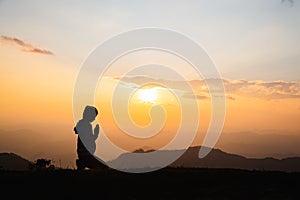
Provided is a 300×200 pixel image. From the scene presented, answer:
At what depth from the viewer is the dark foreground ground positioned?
1448 centimetres

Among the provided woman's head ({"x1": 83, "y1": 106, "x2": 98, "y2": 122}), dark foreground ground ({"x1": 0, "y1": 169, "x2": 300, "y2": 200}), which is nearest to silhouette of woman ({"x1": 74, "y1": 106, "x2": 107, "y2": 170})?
woman's head ({"x1": 83, "y1": 106, "x2": 98, "y2": 122})

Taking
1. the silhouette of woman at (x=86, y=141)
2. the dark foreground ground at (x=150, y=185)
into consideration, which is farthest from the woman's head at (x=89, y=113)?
the dark foreground ground at (x=150, y=185)

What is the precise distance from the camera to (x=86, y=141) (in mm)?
21609

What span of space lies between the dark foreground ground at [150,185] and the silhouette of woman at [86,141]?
3618 mm

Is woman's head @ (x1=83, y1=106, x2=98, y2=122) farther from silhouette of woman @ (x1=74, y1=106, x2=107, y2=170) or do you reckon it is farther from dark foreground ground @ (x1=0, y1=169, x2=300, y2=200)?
dark foreground ground @ (x1=0, y1=169, x2=300, y2=200)

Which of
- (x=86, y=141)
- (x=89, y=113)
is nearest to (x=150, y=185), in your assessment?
(x=86, y=141)

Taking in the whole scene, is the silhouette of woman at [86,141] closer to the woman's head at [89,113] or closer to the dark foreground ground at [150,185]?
the woman's head at [89,113]

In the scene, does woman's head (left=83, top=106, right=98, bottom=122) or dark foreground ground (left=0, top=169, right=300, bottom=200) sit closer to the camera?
dark foreground ground (left=0, top=169, right=300, bottom=200)

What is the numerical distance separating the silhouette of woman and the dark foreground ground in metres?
3.62

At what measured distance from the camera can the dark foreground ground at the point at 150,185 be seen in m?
14.5

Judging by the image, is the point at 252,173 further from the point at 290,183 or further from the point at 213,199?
the point at 213,199

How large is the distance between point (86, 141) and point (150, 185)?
21.9 feet

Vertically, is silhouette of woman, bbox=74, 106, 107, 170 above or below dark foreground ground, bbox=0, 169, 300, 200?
above

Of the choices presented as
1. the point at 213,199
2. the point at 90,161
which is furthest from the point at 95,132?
the point at 213,199
